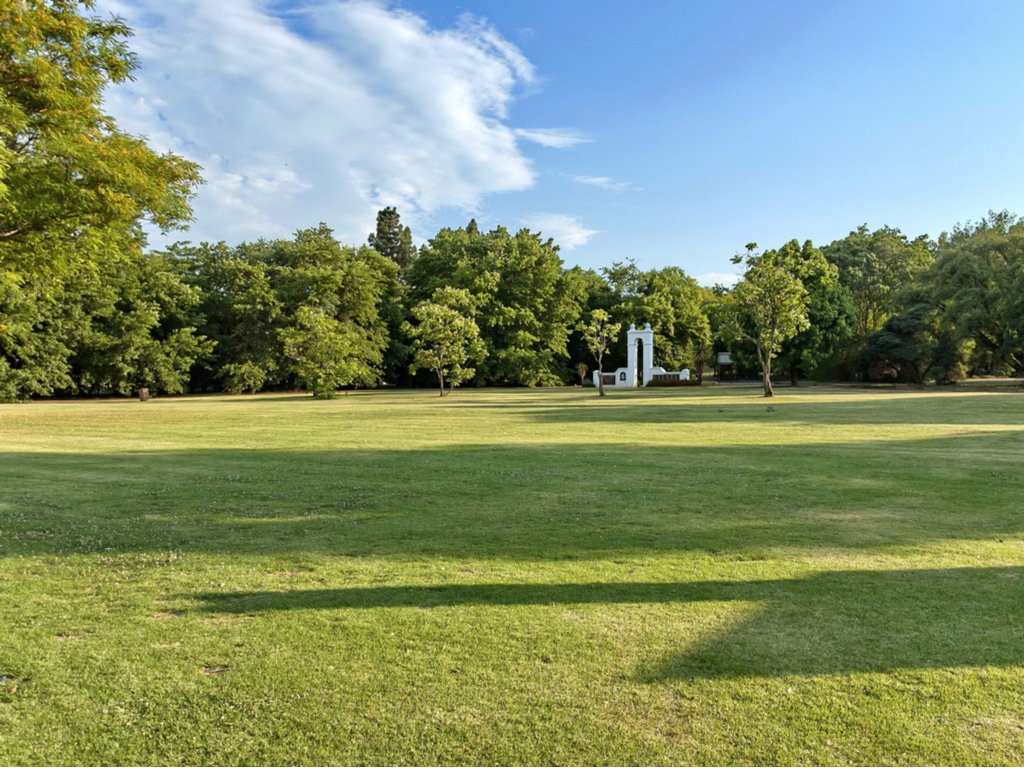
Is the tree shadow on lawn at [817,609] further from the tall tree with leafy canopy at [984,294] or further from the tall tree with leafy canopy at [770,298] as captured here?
the tall tree with leafy canopy at [984,294]

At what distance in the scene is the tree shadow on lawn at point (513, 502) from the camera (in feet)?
22.0

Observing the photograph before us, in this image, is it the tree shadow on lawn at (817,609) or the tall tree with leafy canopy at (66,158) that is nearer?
the tree shadow on lawn at (817,609)

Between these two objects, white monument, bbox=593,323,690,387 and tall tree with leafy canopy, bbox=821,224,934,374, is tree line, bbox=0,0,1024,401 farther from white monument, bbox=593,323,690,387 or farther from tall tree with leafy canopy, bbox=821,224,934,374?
white monument, bbox=593,323,690,387

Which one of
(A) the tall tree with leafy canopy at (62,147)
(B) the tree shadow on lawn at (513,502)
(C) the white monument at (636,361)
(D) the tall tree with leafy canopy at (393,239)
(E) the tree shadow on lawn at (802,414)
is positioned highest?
(D) the tall tree with leafy canopy at (393,239)

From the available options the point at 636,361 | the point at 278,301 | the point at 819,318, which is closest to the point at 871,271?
the point at 819,318

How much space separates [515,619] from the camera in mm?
4582

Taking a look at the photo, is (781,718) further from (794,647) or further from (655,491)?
(655,491)

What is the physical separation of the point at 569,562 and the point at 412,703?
2705 mm

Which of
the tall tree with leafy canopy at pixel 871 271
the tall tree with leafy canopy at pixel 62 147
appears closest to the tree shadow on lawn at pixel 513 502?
the tall tree with leafy canopy at pixel 62 147

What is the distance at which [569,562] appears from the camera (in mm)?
5949

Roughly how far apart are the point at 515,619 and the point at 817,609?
218 cm

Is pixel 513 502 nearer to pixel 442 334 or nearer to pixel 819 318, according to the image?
pixel 442 334

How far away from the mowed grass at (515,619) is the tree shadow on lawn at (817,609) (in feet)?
0.08

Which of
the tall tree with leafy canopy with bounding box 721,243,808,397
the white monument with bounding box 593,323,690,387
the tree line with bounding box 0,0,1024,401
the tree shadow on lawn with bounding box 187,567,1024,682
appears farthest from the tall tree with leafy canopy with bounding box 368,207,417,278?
the tree shadow on lawn with bounding box 187,567,1024,682
